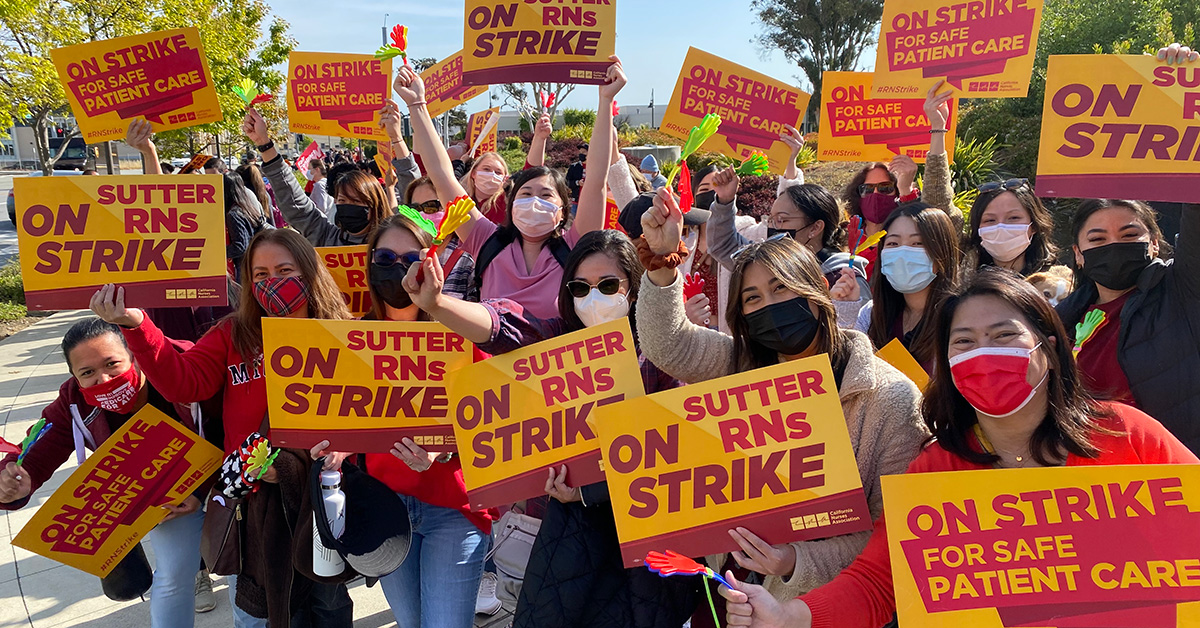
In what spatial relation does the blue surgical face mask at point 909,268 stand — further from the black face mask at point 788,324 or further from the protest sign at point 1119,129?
the black face mask at point 788,324

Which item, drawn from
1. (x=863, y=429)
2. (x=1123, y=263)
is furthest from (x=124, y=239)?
(x=1123, y=263)

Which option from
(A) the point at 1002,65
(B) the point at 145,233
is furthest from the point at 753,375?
(A) the point at 1002,65

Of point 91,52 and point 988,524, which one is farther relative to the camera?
point 91,52

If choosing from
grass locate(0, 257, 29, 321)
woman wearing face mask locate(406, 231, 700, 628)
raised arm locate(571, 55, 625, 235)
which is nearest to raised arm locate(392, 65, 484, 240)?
raised arm locate(571, 55, 625, 235)

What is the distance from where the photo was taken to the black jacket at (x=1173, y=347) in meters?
2.57

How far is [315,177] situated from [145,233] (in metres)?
8.42

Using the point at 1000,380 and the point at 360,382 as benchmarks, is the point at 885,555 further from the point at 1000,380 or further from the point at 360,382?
the point at 360,382

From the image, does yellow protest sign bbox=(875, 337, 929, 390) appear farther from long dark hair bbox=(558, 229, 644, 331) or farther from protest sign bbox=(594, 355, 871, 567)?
long dark hair bbox=(558, 229, 644, 331)

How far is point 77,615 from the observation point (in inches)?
166

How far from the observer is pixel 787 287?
2305 mm

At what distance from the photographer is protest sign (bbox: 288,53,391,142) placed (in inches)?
249

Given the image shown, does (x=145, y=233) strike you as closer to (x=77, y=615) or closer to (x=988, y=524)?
(x=77, y=615)

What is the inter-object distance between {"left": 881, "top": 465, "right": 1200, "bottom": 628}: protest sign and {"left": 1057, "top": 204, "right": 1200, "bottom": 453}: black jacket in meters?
0.93

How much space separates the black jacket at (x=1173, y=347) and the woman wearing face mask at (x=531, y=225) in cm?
207
